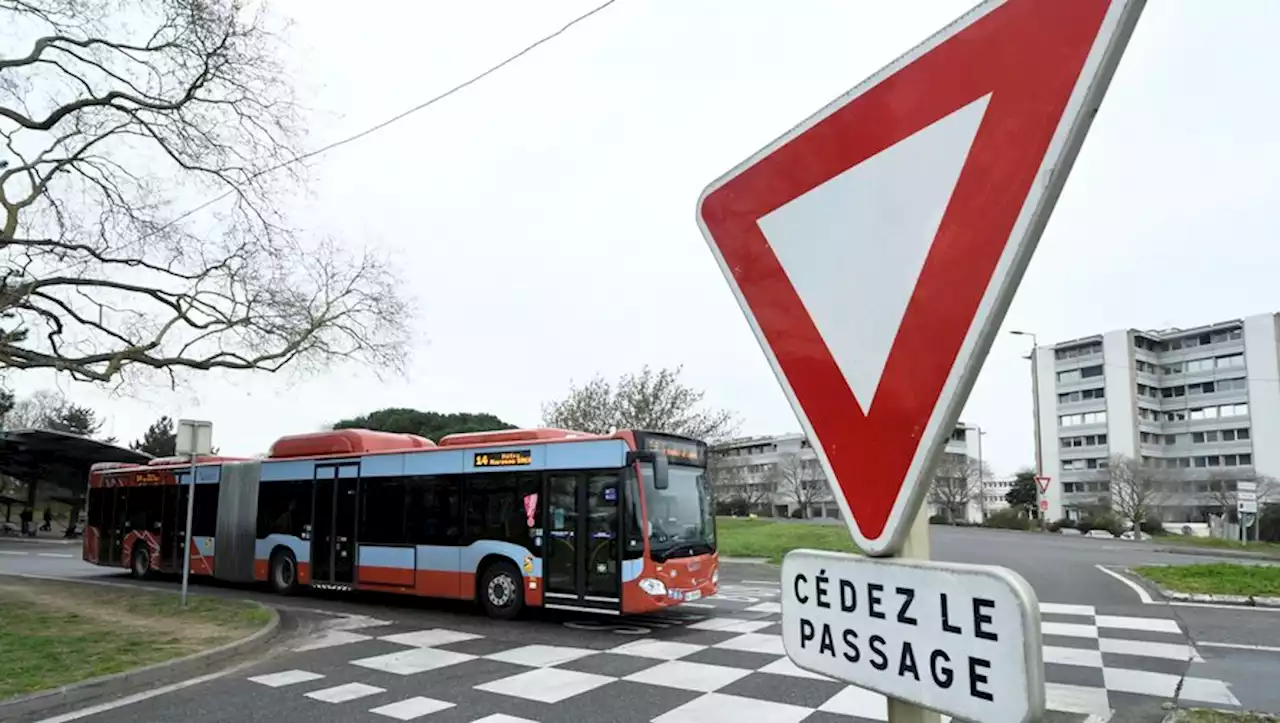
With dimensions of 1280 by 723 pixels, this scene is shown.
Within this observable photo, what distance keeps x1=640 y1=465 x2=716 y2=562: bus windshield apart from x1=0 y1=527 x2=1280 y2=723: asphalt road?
116 cm

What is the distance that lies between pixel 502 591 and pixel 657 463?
3.53m

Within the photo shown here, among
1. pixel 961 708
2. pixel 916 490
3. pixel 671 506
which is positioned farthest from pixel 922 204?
pixel 671 506

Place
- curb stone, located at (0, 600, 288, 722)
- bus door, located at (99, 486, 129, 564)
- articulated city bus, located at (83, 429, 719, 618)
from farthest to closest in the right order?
1. bus door, located at (99, 486, 129, 564)
2. articulated city bus, located at (83, 429, 719, 618)
3. curb stone, located at (0, 600, 288, 722)

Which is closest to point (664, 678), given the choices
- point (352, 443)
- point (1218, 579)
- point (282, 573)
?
point (352, 443)

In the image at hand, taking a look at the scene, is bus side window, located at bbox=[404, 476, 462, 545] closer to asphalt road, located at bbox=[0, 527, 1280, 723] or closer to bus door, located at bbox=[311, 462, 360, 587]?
asphalt road, located at bbox=[0, 527, 1280, 723]

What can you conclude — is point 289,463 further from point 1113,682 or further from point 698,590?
point 1113,682

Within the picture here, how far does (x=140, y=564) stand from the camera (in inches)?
798

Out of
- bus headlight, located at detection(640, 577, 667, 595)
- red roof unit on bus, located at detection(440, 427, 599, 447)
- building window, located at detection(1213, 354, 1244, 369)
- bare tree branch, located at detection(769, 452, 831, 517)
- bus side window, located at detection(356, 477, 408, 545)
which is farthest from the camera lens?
bare tree branch, located at detection(769, 452, 831, 517)

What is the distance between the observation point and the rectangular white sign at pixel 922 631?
47.5 inches

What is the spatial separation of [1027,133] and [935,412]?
0.48m

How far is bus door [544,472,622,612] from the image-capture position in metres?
11.8

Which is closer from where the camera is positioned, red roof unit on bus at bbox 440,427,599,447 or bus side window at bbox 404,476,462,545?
red roof unit on bus at bbox 440,427,599,447

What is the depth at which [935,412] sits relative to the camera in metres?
1.36

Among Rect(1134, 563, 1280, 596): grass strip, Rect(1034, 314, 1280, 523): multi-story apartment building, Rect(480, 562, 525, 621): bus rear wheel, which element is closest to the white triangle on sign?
Rect(480, 562, 525, 621): bus rear wheel
